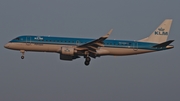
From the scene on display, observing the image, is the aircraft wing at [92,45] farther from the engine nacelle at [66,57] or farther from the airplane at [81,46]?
the engine nacelle at [66,57]

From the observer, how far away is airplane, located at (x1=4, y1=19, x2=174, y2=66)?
59156mm

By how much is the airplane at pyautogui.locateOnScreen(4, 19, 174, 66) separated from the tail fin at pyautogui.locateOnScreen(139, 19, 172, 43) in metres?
1.52

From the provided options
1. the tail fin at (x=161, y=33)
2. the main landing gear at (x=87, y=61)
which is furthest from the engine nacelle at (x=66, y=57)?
the tail fin at (x=161, y=33)

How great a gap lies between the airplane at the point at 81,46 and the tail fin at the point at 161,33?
1522 millimetres

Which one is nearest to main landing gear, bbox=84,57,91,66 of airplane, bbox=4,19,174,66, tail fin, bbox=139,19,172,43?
airplane, bbox=4,19,174,66

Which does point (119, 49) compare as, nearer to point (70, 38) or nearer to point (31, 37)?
point (70, 38)

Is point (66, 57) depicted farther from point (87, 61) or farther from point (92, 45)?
point (92, 45)

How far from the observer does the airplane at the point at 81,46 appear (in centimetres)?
5916

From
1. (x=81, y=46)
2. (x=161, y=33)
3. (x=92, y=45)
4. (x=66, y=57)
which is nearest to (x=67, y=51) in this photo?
(x=81, y=46)

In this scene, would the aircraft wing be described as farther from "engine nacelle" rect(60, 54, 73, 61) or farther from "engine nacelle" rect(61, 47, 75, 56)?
"engine nacelle" rect(60, 54, 73, 61)

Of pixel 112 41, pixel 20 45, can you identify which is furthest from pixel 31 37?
pixel 112 41

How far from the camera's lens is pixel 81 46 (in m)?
58.8

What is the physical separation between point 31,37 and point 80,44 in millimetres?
6639

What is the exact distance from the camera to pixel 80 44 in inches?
2368
